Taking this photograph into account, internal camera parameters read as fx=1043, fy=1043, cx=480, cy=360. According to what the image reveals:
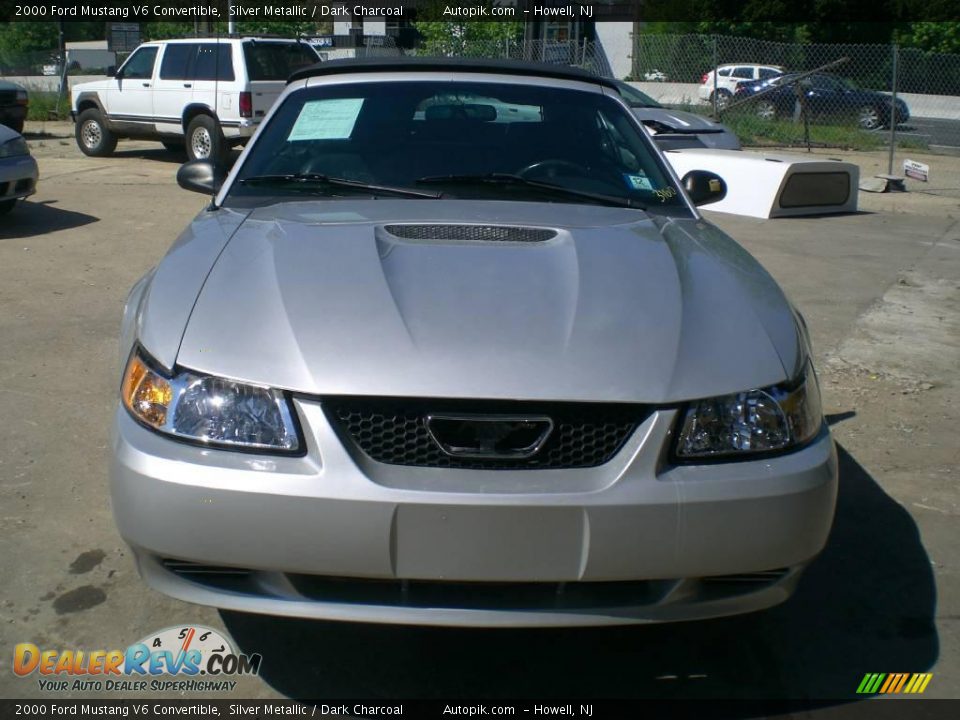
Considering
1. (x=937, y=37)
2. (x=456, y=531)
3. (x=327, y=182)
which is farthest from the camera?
(x=937, y=37)

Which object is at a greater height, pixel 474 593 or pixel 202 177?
pixel 202 177

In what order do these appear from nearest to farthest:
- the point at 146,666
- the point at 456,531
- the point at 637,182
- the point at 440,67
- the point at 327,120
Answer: the point at 456,531, the point at 146,666, the point at 637,182, the point at 327,120, the point at 440,67

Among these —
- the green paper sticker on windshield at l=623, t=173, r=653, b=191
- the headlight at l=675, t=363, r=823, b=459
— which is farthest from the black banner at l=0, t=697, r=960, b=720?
the green paper sticker on windshield at l=623, t=173, r=653, b=191

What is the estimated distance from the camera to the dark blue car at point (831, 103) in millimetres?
22094

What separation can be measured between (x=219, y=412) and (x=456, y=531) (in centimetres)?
64

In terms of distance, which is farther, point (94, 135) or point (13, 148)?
point (94, 135)

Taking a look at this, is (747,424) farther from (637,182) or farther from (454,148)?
(454,148)

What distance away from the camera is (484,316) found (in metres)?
2.60

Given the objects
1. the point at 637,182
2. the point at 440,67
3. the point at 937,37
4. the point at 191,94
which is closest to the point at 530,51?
the point at 191,94

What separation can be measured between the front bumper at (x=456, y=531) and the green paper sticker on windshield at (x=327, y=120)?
5.95 feet

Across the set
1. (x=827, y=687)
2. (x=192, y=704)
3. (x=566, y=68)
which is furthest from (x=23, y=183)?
(x=827, y=687)

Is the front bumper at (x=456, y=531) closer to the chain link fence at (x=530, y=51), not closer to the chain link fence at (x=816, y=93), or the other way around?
the chain link fence at (x=816, y=93)

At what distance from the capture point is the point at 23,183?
372 inches

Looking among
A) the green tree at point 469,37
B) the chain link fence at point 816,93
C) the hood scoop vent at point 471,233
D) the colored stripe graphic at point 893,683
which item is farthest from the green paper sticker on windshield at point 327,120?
the green tree at point 469,37
